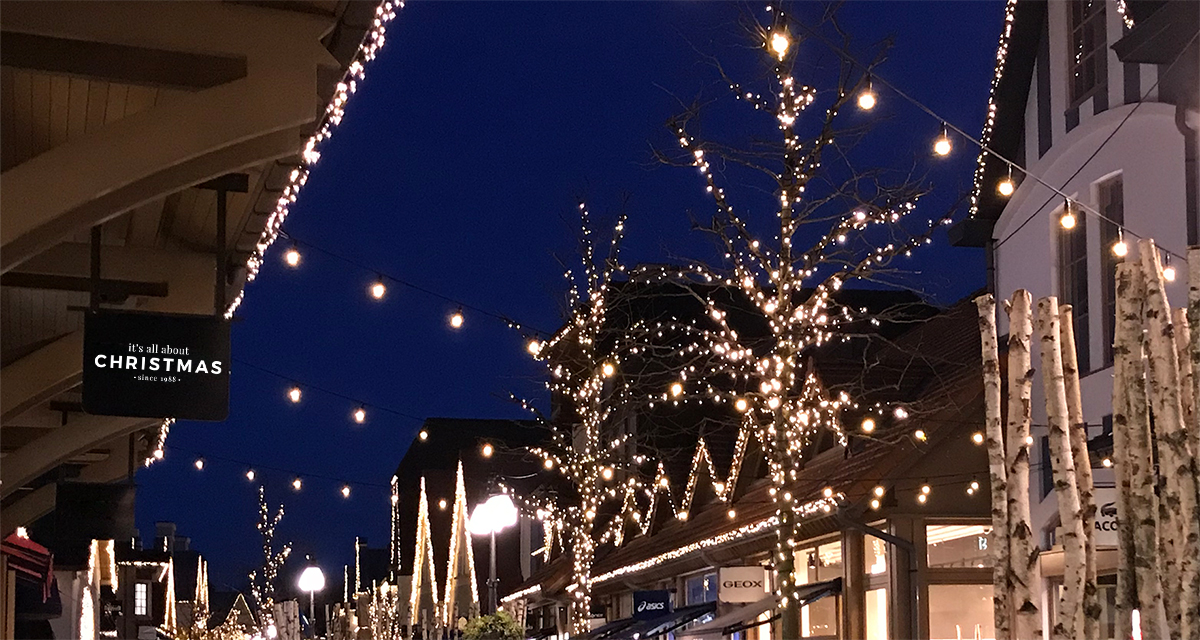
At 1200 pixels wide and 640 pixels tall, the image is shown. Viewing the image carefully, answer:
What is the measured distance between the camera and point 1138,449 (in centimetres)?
824

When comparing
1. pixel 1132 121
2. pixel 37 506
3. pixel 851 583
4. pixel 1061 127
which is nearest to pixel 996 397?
pixel 1132 121

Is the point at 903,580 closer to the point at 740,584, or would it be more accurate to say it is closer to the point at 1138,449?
the point at 740,584

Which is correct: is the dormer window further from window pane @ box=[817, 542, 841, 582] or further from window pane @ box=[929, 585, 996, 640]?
window pane @ box=[817, 542, 841, 582]

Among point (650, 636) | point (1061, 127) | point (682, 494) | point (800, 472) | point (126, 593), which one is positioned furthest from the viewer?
point (126, 593)

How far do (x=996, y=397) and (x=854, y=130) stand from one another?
6.23 meters

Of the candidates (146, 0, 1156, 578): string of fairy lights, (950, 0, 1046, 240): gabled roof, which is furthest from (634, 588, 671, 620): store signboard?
(950, 0, 1046, 240): gabled roof

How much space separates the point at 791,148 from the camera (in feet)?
45.7

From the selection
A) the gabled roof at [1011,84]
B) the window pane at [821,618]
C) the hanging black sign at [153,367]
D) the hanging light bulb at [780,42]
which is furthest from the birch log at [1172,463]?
the window pane at [821,618]

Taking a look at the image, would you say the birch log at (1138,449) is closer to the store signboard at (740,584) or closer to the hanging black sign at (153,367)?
the hanging black sign at (153,367)

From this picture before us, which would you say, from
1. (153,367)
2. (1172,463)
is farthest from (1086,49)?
(153,367)

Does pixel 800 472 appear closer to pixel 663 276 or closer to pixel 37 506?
pixel 663 276

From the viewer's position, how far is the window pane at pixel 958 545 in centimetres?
1900

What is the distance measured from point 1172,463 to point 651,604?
18935 mm

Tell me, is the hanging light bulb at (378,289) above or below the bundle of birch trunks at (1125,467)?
above
